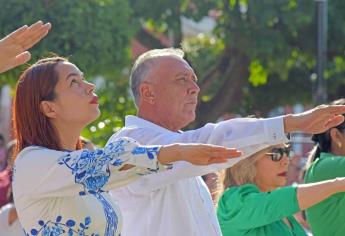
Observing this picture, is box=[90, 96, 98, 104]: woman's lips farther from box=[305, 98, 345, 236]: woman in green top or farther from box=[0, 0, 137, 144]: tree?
box=[0, 0, 137, 144]: tree

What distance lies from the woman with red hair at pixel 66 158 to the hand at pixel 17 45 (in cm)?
16

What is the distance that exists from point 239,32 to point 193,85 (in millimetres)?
8036

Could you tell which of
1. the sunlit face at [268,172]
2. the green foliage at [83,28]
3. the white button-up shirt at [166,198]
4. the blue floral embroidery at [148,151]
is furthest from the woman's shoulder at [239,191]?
the green foliage at [83,28]

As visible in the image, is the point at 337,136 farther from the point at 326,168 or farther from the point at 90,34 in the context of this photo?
the point at 90,34

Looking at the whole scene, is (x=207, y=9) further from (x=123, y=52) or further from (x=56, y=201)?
(x=56, y=201)

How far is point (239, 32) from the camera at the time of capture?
11.6 meters

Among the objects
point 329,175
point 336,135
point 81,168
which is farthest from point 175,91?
point 336,135

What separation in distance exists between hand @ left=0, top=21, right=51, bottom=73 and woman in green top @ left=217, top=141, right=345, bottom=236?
4.92 ft

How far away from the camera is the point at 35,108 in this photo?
314 cm

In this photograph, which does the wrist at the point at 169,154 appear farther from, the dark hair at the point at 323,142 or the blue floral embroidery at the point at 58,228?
the dark hair at the point at 323,142

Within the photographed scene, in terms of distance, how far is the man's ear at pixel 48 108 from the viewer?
314 cm

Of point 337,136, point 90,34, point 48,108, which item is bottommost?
point 90,34

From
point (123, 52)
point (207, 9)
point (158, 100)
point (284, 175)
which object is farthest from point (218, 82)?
point (158, 100)

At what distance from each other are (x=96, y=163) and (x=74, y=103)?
1.32 feet
